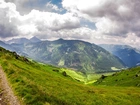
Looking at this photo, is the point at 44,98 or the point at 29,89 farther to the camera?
Answer: the point at 29,89

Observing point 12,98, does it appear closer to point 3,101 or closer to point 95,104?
point 3,101

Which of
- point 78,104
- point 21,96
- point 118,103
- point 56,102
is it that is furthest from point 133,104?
point 21,96

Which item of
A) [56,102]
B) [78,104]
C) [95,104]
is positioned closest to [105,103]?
[95,104]

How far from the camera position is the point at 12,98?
27.3 metres

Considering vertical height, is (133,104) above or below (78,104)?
below

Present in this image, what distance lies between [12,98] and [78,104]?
15.3 m

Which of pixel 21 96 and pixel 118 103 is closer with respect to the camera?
pixel 21 96

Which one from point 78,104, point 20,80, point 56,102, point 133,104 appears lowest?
point 133,104

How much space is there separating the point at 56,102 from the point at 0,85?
43.0 ft

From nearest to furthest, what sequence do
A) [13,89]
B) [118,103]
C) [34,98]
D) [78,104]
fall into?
[34,98], [13,89], [78,104], [118,103]

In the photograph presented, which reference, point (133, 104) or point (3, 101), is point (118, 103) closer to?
point (133, 104)

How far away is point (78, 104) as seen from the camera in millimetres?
37969

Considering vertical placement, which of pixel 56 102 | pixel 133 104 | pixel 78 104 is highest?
pixel 56 102

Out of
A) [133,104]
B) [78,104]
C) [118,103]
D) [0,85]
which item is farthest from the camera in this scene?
[133,104]
